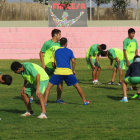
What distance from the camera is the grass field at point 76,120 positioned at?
8.72m

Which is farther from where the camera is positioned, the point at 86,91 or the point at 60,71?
the point at 86,91

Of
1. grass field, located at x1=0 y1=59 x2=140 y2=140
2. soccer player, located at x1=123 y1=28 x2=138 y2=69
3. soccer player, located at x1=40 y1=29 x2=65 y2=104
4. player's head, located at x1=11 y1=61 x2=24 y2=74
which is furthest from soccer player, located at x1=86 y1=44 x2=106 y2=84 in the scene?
player's head, located at x1=11 y1=61 x2=24 y2=74

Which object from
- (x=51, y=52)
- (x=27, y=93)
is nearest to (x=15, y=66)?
(x=27, y=93)

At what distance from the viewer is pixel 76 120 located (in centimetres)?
Answer: 1024

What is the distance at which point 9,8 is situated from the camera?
52.9m

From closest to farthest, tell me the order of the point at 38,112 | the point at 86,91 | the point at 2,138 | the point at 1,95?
the point at 2,138 → the point at 38,112 → the point at 1,95 → the point at 86,91

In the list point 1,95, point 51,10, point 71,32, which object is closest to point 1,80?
point 1,95

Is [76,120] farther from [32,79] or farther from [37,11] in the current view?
[37,11]

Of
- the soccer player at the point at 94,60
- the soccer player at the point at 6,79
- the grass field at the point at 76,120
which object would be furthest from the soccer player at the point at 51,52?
the soccer player at the point at 94,60

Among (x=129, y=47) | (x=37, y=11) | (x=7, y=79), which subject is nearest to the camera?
(x=7, y=79)

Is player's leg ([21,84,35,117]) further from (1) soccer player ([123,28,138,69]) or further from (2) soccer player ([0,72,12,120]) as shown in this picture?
(1) soccer player ([123,28,138,69])

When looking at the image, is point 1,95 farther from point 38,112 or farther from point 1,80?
point 1,80

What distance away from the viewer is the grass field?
28.6ft

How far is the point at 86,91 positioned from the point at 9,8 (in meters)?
38.2
